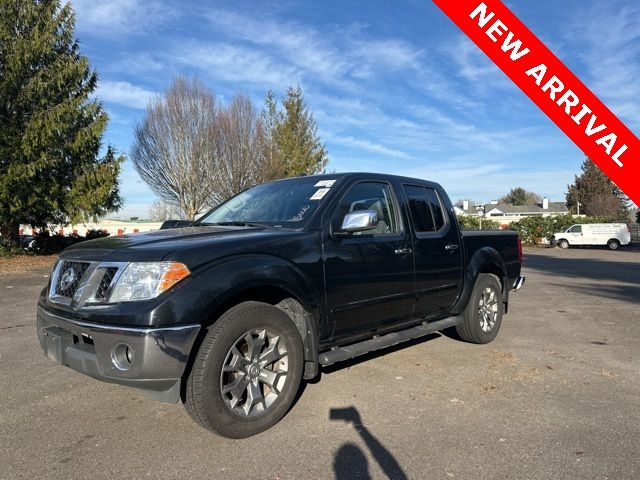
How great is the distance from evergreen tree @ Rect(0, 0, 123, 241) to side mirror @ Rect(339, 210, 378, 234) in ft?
54.3

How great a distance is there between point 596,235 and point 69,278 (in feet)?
112

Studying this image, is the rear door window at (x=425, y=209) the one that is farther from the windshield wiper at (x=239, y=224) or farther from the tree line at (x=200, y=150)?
the tree line at (x=200, y=150)

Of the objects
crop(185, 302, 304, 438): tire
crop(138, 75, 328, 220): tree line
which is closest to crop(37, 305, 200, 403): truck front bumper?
crop(185, 302, 304, 438): tire

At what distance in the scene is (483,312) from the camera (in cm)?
572

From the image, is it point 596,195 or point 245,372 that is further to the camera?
point 596,195

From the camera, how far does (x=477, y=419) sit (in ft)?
11.8

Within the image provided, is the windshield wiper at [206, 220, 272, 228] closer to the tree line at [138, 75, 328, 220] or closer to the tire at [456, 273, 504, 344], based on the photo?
the tire at [456, 273, 504, 344]

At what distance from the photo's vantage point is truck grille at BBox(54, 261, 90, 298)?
335 cm

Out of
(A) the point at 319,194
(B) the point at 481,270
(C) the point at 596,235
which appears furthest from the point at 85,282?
(C) the point at 596,235

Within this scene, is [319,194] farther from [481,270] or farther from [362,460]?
[481,270]

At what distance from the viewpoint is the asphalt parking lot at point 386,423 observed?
9.54ft

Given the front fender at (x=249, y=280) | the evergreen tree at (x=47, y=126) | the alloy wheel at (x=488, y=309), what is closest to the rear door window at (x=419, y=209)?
the alloy wheel at (x=488, y=309)

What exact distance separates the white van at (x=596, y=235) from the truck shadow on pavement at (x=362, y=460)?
3284cm

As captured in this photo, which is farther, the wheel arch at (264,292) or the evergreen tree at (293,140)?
the evergreen tree at (293,140)
